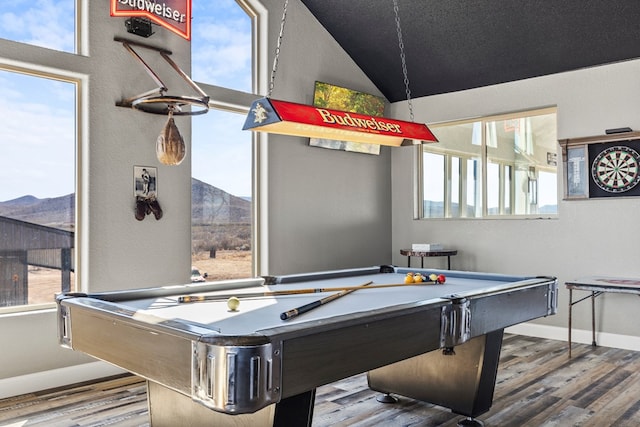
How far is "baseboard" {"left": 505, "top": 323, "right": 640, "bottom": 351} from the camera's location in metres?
4.92

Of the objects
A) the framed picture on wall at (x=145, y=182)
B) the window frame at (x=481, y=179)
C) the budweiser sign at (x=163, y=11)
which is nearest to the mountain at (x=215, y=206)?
the framed picture on wall at (x=145, y=182)

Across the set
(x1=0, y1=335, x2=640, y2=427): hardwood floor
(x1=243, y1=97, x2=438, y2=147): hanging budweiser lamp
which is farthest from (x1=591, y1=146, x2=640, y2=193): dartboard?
(x1=243, y1=97, x2=438, y2=147): hanging budweiser lamp

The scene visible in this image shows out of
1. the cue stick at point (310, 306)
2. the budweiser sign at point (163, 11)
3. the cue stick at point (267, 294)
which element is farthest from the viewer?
the budweiser sign at point (163, 11)

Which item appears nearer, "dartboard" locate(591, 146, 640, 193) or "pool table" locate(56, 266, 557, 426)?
"pool table" locate(56, 266, 557, 426)

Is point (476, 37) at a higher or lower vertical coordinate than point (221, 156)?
higher

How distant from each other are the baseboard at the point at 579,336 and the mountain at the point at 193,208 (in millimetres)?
3058

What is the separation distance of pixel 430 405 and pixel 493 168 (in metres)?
3.29

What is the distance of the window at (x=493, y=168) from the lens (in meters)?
5.54

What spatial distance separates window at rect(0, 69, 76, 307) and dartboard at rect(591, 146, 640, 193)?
4.57 metres

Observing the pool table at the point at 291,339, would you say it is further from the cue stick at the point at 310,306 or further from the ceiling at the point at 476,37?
the ceiling at the point at 476,37

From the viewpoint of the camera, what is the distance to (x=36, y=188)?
395 cm

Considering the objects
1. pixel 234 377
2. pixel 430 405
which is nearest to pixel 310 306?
pixel 234 377

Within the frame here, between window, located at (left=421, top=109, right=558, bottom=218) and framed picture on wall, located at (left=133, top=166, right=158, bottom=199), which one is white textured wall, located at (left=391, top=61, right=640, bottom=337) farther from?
framed picture on wall, located at (left=133, top=166, right=158, bottom=199)

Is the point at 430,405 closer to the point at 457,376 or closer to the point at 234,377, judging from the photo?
the point at 457,376
